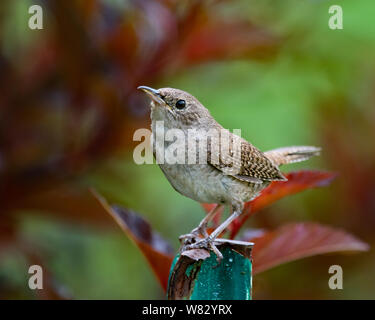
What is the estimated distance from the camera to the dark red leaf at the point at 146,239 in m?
1.75

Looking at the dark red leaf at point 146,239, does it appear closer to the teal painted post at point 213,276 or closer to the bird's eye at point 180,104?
the teal painted post at point 213,276

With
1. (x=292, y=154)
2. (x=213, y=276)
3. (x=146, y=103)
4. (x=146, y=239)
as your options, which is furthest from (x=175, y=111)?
(x=213, y=276)

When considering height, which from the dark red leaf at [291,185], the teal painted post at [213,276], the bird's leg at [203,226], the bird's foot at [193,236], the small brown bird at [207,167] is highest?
the small brown bird at [207,167]

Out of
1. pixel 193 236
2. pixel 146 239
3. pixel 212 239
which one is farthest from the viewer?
pixel 193 236

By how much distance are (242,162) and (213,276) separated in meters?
0.83

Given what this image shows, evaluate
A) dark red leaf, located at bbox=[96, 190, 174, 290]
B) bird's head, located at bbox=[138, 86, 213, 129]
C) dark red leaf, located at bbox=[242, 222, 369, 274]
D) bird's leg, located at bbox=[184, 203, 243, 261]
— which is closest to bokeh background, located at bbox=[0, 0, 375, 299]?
bird's head, located at bbox=[138, 86, 213, 129]

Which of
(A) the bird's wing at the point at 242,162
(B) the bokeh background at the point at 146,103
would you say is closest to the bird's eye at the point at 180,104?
(A) the bird's wing at the point at 242,162

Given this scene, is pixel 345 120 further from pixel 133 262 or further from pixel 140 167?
pixel 133 262

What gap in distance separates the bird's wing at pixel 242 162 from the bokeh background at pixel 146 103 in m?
0.53

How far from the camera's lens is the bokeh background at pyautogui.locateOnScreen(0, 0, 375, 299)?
2635 millimetres

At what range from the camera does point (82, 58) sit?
2621 mm

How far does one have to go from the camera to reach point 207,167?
217cm

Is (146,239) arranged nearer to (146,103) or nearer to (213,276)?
(213,276)

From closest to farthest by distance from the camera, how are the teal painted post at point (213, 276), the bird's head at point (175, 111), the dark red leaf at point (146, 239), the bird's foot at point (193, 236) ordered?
the teal painted post at point (213, 276) → the dark red leaf at point (146, 239) → the bird's foot at point (193, 236) → the bird's head at point (175, 111)
